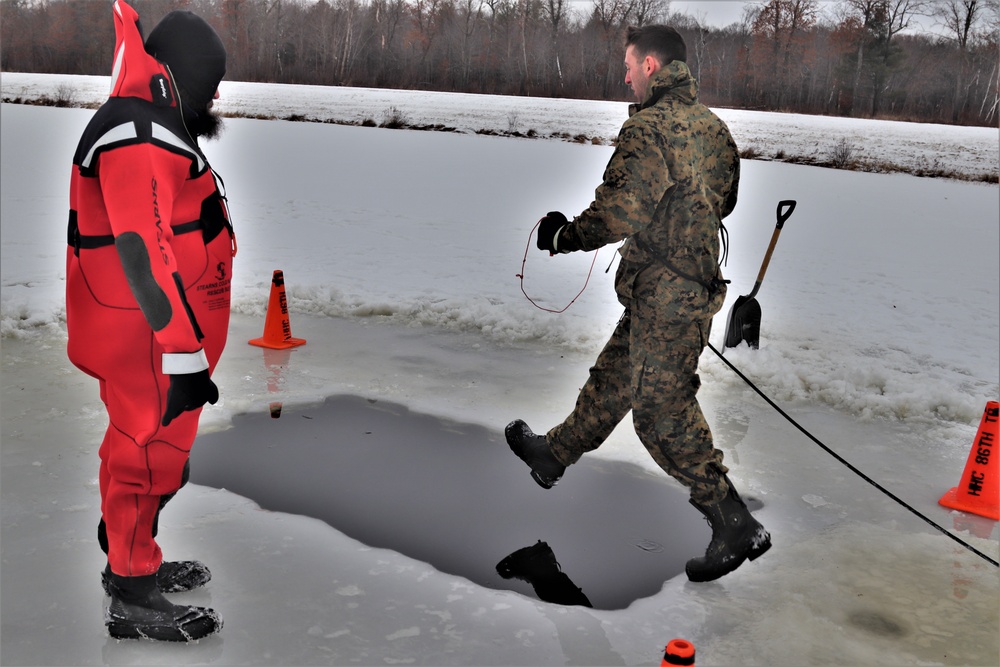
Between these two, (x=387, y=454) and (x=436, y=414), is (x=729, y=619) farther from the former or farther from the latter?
(x=436, y=414)

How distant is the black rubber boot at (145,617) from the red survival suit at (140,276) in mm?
58

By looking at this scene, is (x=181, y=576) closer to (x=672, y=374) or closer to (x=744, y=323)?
(x=672, y=374)

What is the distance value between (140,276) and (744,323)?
16.4 feet

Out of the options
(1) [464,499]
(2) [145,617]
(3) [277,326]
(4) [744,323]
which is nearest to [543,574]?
(1) [464,499]

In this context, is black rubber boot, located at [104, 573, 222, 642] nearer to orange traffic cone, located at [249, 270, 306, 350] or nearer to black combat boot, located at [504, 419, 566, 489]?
black combat boot, located at [504, 419, 566, 489]

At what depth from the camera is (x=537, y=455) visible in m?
4.11

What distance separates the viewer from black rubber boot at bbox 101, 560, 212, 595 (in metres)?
3.20

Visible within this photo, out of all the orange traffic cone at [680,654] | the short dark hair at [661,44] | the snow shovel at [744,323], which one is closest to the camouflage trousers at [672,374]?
the short dark hair at [661,44]

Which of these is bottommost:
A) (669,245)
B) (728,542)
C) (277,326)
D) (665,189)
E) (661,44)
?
(728,542)

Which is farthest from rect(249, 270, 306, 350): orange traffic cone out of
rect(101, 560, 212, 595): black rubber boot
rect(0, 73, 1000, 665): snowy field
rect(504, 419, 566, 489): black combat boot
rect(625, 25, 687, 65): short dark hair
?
rect(625, 25, 687, 65): short dark hair

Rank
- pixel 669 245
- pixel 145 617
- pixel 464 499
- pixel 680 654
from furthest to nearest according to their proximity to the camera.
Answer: pixel 464 499, pixel 669 245, pixel 145 617, pixel 680 654

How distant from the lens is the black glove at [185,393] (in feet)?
8.36

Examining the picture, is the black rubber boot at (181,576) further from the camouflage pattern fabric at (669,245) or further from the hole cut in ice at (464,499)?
the camouflage pattern fabric at (669,245)

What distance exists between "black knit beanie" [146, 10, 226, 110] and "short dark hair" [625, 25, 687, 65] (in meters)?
1.65
